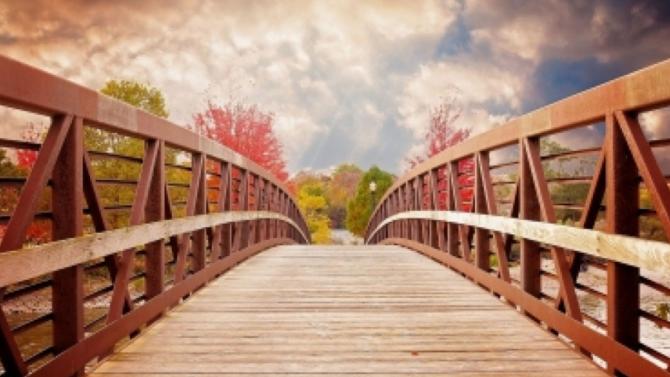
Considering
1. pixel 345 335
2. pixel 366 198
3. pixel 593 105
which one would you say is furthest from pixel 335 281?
pixel 366 198

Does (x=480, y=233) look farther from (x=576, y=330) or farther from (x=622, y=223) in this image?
(x=622, y=223)

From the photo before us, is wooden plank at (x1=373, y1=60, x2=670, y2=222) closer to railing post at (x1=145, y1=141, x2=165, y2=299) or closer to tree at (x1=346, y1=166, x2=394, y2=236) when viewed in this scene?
railing post at (x1=145, y1=141, x2=165, y2=299)

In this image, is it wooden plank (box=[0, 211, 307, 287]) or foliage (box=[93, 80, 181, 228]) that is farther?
foliage (box=[93, 80, 181, 228])

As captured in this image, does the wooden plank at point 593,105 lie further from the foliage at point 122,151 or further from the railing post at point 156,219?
the foliage at point 122,151

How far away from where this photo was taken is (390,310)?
15.9ft

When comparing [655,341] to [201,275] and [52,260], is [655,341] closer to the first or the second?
[201,275]

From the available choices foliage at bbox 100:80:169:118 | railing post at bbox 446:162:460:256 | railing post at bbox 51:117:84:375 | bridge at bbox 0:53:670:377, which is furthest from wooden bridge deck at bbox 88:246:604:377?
foliage at bbox 100:80:169:118

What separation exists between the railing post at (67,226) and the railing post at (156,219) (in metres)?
1.37

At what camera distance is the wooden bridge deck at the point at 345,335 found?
10.8 feet

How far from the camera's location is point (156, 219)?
4.37 metres

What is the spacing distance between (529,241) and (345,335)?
5.42 ft

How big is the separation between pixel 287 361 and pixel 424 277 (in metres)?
3.66

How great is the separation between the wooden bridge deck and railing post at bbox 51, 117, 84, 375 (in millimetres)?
396

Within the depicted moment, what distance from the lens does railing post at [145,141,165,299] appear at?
14.3 ft
